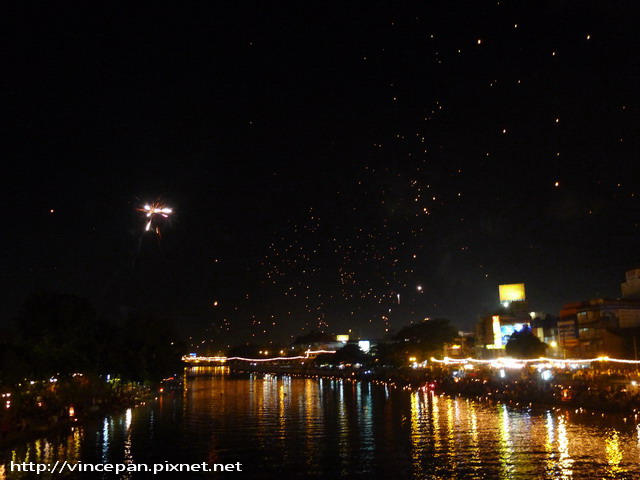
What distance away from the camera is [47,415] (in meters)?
31.6

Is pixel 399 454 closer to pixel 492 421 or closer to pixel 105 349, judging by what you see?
pixel 492 421

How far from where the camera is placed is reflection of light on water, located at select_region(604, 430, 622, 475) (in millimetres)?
19344

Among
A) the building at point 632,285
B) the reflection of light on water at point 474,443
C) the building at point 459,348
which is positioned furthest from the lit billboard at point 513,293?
the reflection of light on water at point 474,443

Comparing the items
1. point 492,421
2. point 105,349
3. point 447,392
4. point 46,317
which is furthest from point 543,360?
point 46,317

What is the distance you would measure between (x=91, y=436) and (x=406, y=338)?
93259mm

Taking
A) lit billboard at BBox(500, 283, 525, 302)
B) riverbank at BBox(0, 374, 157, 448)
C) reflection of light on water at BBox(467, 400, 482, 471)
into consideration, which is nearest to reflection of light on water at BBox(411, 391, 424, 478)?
reflection of light on water at BBox(467, 400, 482, 471)

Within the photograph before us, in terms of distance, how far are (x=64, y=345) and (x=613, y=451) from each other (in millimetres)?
30962

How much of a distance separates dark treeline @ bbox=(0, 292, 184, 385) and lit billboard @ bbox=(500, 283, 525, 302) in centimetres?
7693

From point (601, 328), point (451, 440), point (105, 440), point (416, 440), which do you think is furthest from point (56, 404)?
point (601, 328)

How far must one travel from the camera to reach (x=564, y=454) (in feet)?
71.9

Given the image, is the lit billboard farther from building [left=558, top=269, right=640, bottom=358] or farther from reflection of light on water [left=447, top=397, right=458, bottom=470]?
reflection of light on water [left=447, top=397, right=458, bottom=470]

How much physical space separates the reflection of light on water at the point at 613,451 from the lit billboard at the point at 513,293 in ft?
299

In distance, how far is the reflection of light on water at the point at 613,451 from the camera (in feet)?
63.5

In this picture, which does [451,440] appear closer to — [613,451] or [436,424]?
[613,451]
